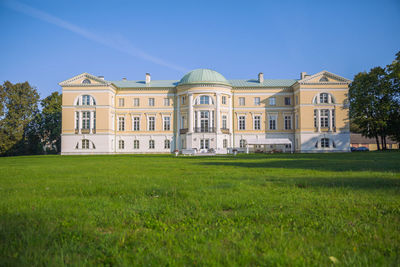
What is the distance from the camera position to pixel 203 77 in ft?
140

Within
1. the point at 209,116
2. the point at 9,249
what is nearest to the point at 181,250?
the point at 9,249

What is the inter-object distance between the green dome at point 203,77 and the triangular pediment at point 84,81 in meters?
12.2

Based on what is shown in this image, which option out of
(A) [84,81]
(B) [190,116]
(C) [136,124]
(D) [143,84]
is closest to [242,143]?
(B) [190,116]

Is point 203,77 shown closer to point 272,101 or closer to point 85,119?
point 272,101

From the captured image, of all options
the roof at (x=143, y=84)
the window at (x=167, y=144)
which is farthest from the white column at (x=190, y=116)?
the roof at (x=143, y=84)

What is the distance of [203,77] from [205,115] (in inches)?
229

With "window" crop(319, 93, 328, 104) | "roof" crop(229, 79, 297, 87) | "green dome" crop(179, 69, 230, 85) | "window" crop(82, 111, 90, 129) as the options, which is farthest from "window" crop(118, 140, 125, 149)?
"window" crop(319, 93, 328, 104)

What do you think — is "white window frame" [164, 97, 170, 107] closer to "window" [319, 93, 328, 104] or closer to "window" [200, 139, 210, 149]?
"window" [200, 139, 210, 149]

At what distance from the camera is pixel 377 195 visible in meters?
4.95

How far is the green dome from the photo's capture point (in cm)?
4228

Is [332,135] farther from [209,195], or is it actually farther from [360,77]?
[209,195]

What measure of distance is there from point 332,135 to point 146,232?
4367 cm

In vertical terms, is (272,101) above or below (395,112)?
above

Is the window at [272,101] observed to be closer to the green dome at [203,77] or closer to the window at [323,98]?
the window at [323,98]
